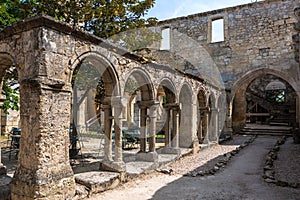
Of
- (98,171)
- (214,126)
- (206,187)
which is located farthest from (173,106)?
(214,126)

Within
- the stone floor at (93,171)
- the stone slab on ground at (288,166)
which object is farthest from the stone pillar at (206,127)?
the stone slab on ground at (288,166)

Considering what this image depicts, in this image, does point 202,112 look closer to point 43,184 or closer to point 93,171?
point 93,171

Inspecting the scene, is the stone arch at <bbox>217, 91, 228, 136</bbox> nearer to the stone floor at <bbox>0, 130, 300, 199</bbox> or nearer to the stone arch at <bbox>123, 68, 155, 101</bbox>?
the stone floor at <bbox>0, 130, 300, 199</bbox>

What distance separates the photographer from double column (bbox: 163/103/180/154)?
8.04 m

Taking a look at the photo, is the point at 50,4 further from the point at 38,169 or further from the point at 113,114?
the point at 38,169

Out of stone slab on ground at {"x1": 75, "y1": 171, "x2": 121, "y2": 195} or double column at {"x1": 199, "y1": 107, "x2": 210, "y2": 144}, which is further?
double column at {"x1": 199, "y1": 107, "x2": 210, "y2": 144}

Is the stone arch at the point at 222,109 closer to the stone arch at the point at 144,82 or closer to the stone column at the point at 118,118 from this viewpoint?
the stone arch at the point at 144,82

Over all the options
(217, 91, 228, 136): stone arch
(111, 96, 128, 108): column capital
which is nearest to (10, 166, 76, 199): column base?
(111, 96, 128, 108): column capital

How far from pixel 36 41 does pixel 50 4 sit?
2.84 meters

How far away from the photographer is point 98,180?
4762 mm

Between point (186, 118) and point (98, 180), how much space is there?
522cm

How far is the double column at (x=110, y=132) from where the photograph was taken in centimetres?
541

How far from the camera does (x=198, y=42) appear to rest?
1577 centimetres

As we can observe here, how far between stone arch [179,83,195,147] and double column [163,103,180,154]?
1.08 m
